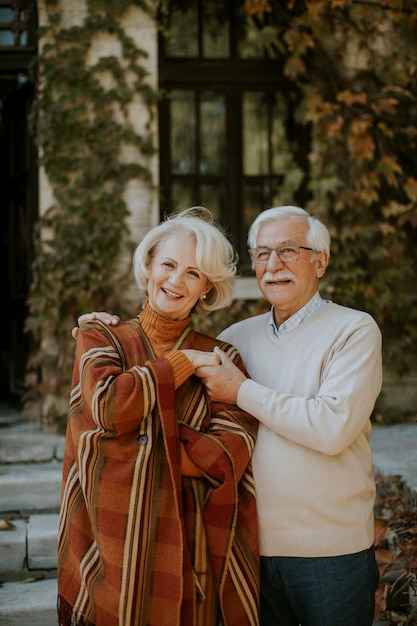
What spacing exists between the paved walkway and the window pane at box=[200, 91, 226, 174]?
2.30m

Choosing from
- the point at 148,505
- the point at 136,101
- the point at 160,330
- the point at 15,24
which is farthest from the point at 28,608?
the point at 15,24

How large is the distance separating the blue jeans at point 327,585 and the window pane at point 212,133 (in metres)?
3.87

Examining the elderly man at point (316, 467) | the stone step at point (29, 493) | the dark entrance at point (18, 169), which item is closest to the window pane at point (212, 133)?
the dark entrance at point (18, 169)

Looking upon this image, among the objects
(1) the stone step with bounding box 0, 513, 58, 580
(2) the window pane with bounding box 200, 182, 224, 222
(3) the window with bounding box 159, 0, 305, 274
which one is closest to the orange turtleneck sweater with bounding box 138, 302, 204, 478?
(1) the stone step with bounding box 0, 513, 58, 580

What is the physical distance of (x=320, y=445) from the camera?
75.6 inches

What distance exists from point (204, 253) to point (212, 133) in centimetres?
359

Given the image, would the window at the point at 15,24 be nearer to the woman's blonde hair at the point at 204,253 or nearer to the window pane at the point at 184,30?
the window pane at the point at 184,30

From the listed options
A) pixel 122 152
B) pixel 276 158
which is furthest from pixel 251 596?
pixel 276 158

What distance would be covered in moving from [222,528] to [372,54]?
4.25 meters

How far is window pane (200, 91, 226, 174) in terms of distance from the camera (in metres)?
5.43

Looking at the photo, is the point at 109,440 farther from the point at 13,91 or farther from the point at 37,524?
the point at 13,91

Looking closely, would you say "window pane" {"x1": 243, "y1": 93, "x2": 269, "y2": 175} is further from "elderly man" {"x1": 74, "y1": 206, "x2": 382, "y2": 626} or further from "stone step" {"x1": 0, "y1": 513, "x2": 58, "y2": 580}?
"elderly man" {"x1": 74, "y1": 206, "x2": 382, "y2": 626}

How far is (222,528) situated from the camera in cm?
190

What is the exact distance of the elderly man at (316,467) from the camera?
76.5 inches
